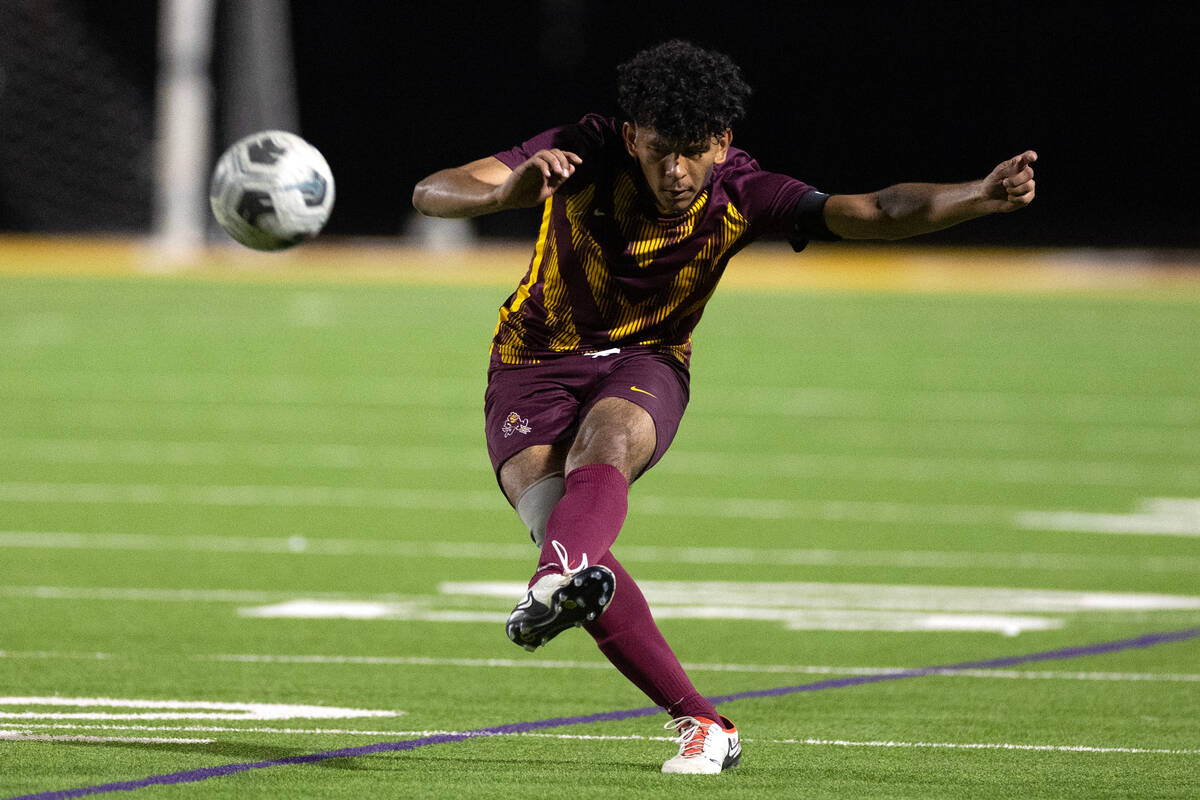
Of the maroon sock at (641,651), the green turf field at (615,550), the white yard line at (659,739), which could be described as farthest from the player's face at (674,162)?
the white yard line at (659,739)

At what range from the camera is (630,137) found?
5555 millimetres

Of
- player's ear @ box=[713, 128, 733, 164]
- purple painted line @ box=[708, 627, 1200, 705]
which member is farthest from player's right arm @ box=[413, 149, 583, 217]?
purple painted line @ box=[708, 627, 1200, 705]

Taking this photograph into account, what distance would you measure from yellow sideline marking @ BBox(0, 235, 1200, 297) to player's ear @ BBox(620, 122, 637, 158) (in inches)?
934

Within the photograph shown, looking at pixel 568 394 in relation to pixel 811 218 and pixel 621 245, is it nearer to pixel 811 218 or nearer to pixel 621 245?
pixel 621 245

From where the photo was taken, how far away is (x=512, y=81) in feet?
123

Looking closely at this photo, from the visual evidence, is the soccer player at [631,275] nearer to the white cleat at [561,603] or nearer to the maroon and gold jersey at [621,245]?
the maroon and gold jersey at [621,245]

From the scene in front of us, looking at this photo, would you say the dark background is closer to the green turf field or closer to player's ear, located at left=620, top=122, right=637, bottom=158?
the green turf field

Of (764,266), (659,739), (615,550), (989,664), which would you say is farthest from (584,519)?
(764,266)

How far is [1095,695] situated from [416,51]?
32265 mm

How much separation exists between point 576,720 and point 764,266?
26.3 m

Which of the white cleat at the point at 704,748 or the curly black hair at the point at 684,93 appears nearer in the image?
Result: the curly black hair at the point at 684,93

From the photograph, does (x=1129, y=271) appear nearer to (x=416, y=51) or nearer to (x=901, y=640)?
(x=416, y=51)

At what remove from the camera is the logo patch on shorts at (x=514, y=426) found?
18.6ft

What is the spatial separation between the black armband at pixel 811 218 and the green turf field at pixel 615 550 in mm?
1526
